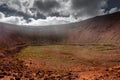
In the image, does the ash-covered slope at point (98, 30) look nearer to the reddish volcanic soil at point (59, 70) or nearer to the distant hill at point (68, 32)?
the distant hill at point (68, 32)

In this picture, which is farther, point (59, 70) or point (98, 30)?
point (98, 30)

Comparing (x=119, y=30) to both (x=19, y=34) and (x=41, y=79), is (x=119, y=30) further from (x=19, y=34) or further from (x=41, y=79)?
(x=41, y=79)

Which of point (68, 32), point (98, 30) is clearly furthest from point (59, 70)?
point (68, 32)

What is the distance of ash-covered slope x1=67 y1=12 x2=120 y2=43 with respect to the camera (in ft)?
261

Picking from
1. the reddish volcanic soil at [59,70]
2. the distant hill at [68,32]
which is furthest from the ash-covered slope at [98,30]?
the reddish volcanic soil at [59,70]

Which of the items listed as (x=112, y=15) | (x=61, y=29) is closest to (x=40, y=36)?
(x=61, y=29)

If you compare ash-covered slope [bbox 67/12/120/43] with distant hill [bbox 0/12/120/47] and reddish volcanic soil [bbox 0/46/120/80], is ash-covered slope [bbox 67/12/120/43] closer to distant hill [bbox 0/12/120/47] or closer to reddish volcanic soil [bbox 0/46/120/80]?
distant hill [bbox 0/12/120/47]

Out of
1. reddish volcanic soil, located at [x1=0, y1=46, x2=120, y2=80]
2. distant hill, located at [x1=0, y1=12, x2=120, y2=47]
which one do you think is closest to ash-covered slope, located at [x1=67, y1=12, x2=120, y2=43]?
distant hill, located at [x1=0, y1=12, x2=120, y2=47]

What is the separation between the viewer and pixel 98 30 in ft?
294

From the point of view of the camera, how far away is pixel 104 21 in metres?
93.9

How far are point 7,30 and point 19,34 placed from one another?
739 cm

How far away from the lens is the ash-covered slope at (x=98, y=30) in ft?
261

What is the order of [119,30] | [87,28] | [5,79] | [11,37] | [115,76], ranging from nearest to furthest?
[115,76] < [5,79] < [119,30] < [11,37] < [87,28]

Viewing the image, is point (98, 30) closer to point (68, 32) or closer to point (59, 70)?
point (68, 32)
